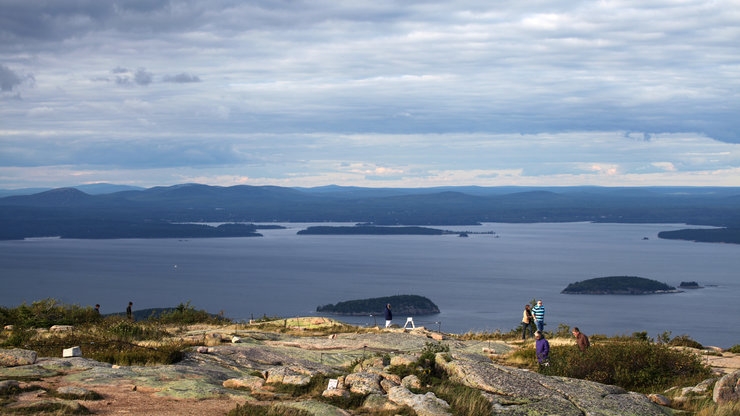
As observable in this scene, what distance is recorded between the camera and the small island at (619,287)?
524 feet

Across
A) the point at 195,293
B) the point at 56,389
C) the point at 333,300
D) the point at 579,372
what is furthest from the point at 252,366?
the point at 195,293

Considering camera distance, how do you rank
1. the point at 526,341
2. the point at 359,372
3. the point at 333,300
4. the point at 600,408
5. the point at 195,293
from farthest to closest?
the point at 195,293 → the point at 333,300 → the point at 526,341 → the point at 359,372 → the point at 600,408

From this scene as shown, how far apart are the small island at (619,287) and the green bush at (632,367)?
470 ft

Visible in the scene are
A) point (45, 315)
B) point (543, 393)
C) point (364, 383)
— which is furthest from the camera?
point (45, 315)

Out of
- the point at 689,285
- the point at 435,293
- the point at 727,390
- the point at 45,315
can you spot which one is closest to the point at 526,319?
the point at 727,390

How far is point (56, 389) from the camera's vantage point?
13.4 metres

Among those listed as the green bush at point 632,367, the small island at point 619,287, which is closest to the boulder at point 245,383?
the green bush at point 632,367

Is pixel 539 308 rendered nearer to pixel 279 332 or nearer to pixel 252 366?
pixel 279 332

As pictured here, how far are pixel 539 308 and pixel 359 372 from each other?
39.2ft

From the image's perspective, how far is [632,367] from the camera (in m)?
17.7

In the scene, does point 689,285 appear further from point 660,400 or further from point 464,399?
point 464,399

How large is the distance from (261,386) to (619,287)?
160 meters

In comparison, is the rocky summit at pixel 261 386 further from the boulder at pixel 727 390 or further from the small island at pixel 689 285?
the small island at pixel 689 285

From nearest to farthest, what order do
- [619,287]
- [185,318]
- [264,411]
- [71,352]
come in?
[264,411], [71,352], [185,318], [619,287]
